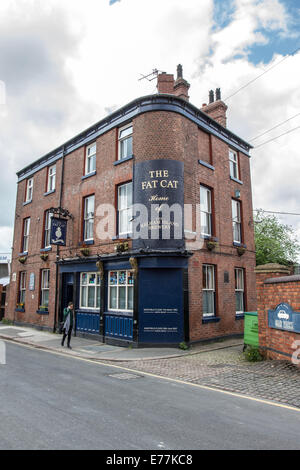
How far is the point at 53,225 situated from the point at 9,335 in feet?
19.4

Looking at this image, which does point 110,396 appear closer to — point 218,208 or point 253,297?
point 218,208

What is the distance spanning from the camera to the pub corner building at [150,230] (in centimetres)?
1234

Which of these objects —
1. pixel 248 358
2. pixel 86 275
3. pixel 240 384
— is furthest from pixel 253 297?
pixel 240 384

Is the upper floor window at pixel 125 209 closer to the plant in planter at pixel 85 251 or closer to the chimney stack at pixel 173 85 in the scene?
the plant in planter at pixel 85 251

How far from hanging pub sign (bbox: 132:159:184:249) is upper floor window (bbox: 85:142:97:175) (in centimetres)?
437

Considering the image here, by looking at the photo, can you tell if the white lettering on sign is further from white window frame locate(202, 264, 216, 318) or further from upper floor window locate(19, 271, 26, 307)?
upper floor window locate(19, 271, 26, 307)

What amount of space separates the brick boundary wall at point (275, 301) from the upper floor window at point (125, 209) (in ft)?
19.7

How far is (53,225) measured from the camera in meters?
15.8

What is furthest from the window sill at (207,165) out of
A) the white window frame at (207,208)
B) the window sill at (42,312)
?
the window sill at (42,312)

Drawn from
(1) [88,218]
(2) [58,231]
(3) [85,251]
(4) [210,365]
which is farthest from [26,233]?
(4) [210,365]

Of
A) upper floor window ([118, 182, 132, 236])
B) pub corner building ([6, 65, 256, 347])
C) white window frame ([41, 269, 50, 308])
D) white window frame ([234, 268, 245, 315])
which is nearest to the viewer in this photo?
pub corner building ([6, 65, 256, 347])

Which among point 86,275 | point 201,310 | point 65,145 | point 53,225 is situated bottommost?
point 201,310

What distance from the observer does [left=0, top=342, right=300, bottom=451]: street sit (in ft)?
13.5

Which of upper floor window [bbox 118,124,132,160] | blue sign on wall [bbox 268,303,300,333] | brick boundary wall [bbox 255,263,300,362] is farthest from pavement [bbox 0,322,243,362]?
upper floor window [bbox 118,124,132,160]
